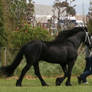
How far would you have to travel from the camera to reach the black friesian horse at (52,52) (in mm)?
13445

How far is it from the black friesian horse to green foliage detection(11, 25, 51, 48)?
770 centimetres

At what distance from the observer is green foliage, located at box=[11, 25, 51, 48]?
71.6ft

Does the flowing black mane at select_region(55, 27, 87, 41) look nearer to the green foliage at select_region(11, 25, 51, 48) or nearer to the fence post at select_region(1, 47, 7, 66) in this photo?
the fence post at select_region(1, 47, 7, 66)

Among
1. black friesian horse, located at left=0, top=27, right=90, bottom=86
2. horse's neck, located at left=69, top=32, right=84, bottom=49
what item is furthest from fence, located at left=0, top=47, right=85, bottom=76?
horse's neck, located at left=69, top=32, right=84, bottom=49

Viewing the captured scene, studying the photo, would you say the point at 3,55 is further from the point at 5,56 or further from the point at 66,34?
the point at 66,34

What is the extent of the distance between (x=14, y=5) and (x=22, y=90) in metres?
25.2

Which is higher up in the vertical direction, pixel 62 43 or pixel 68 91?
pixel 62 43

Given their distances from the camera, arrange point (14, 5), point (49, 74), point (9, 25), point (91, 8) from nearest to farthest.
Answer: point (49, 74) → point (9, 25) → point (14, 5) → point (91, 8)

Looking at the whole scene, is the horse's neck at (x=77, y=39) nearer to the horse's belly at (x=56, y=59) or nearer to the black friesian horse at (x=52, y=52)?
the black friesian horse at (x=52, y=52)

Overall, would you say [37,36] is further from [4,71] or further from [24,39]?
[4,71]

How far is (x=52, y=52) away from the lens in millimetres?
13742

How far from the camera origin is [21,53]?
13734 mm

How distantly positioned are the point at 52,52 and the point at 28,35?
8597 mm

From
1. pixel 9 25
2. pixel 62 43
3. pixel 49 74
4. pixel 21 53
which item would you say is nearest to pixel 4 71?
pixel 21 53
